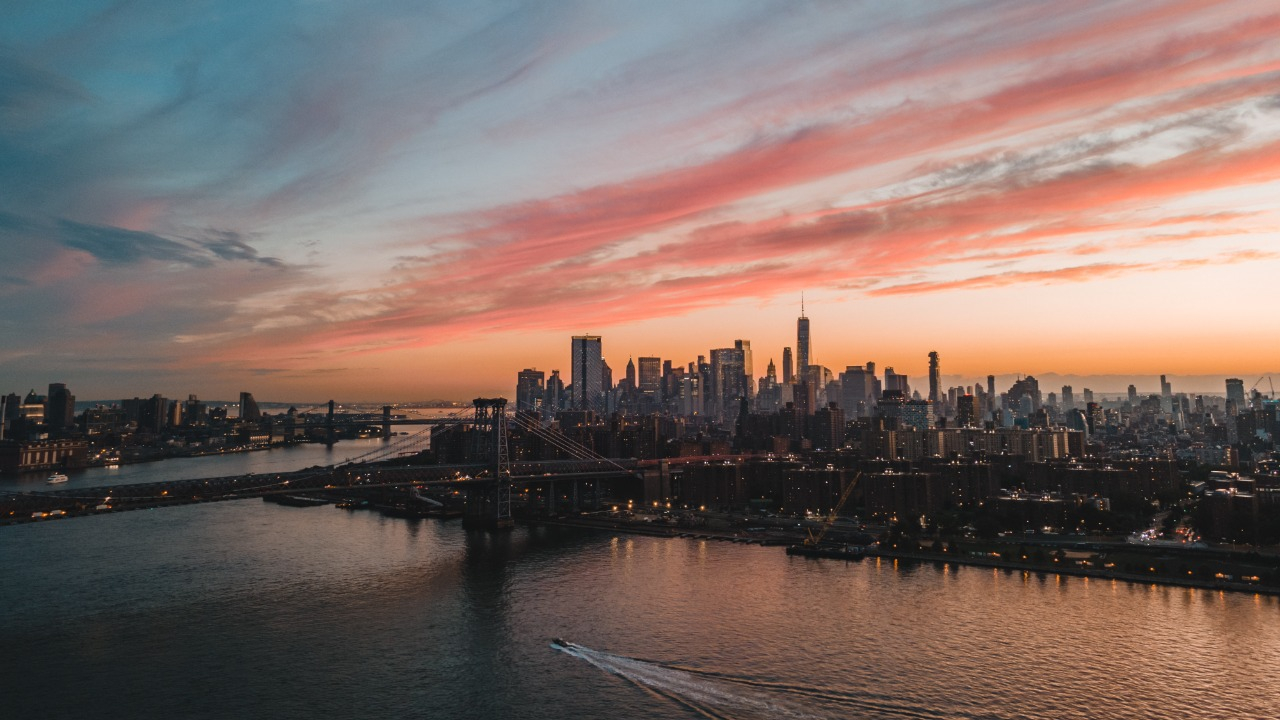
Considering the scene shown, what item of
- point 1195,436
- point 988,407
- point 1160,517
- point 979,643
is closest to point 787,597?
point 979,643

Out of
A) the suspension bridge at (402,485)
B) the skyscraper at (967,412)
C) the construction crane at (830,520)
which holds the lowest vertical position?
the construction crane at (830,520)

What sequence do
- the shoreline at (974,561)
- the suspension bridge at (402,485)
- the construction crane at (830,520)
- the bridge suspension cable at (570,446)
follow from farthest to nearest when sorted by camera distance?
the bridge suspension cable at (570,446), the construction crane at (830,520), the suspension bridge at (402,485), the shoreline at (974,561)

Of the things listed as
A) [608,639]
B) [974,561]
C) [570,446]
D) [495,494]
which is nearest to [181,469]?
[570,446]

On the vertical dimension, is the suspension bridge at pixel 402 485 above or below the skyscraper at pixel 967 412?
below

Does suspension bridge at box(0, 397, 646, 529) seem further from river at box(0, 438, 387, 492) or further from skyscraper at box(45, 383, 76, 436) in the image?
skyscraper at box(45, 383, 76, 436)

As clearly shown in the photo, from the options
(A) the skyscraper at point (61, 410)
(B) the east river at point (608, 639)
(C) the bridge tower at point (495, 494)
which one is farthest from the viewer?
(A) the skyscraper at point (61, 410)

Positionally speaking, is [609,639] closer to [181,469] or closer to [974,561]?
[974,561]

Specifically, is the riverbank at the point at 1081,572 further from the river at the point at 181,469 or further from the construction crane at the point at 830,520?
the river at the point at 181,469

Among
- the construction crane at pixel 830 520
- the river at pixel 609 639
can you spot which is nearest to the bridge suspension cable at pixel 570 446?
the construction crane at pixel 830 520
